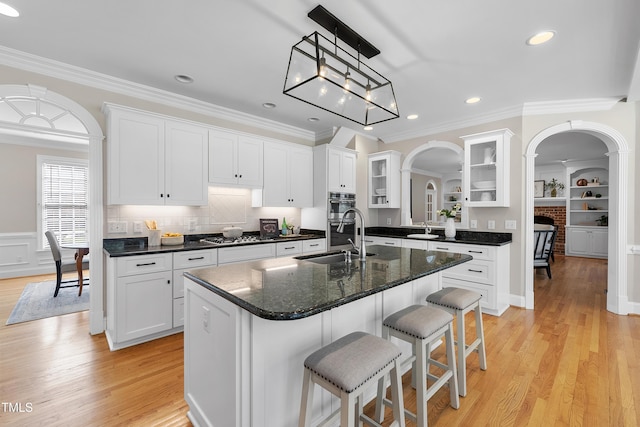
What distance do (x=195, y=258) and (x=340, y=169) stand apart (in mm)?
2608

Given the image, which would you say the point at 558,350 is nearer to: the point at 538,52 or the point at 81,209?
the point at 538,52

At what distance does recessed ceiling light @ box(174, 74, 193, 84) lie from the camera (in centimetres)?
298

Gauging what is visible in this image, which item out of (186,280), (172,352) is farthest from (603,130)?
(172,352)

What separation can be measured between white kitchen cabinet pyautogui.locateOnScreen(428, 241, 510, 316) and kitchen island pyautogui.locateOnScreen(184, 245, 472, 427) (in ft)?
6.76

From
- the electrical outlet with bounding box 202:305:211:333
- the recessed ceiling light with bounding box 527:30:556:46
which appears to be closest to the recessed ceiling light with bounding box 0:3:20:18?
the electrical outlet with bounding box 202:305:211:333

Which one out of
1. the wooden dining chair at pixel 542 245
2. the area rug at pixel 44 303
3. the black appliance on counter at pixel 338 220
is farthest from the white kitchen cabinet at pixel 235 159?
the wooden dining chair at pixel 542 245

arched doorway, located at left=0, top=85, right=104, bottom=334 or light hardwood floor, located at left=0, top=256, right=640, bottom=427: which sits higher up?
arched doorway, located at left=0, top=85, right=104, bottom=334

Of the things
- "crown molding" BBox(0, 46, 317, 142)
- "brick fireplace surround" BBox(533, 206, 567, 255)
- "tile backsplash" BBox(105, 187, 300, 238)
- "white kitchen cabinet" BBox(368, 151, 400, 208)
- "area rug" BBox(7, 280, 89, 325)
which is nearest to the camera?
"crown molding" BBox(0, 46, 317, 142)

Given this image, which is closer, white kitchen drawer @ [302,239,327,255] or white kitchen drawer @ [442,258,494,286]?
white kitchen drawer @ [442,258,494,286]

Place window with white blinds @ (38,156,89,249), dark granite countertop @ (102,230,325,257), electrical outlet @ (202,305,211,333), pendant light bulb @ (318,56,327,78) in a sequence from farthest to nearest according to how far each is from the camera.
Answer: window with white blinds @ (38,156,89,249)
dark granite countertop @ (102,230,325,257)
pendant light bulb @ (318,56,327,78)
electrical outlet @ (202,305,211,333)

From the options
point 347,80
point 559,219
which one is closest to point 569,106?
point 347,80

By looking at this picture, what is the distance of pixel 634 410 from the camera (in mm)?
1888

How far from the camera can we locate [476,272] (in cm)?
370

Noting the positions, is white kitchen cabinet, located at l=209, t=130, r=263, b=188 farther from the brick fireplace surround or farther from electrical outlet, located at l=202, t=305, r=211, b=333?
the brick fireplace surround
